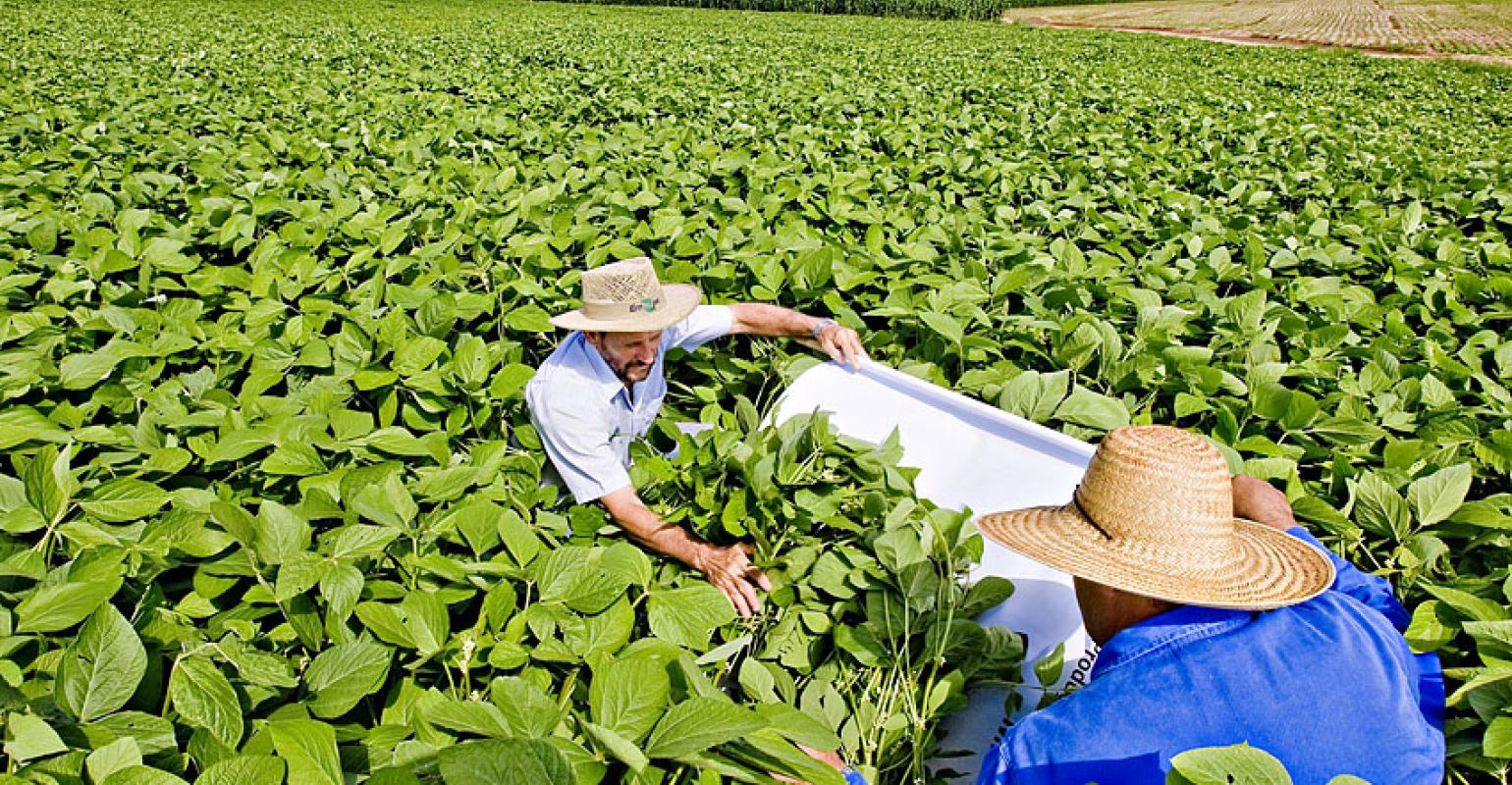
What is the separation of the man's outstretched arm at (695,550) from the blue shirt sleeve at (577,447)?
50mm

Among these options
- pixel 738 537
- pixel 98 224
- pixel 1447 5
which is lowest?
pixel 738 537

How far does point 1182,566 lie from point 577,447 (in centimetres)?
146

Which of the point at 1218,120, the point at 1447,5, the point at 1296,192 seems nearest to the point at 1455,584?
the point at 1296,192

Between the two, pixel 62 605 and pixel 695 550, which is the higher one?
pixel 62 605

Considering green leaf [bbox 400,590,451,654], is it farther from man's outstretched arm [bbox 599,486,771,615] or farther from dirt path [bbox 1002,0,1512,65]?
dirt path [bbox 1002,0,1512,65]

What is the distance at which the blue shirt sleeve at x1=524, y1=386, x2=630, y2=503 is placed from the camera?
220cm

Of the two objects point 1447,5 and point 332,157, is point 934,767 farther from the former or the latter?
point 1447,5

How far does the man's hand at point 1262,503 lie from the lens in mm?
1867

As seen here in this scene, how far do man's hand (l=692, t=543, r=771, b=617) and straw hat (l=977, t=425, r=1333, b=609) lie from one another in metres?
0.68

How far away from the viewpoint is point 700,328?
282cm

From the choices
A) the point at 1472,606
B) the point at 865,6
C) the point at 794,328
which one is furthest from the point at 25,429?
the point at 865,6

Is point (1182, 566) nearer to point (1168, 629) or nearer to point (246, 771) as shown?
point (1168, 629)

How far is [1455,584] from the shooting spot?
1.69 metres

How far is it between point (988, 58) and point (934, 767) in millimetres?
14862
